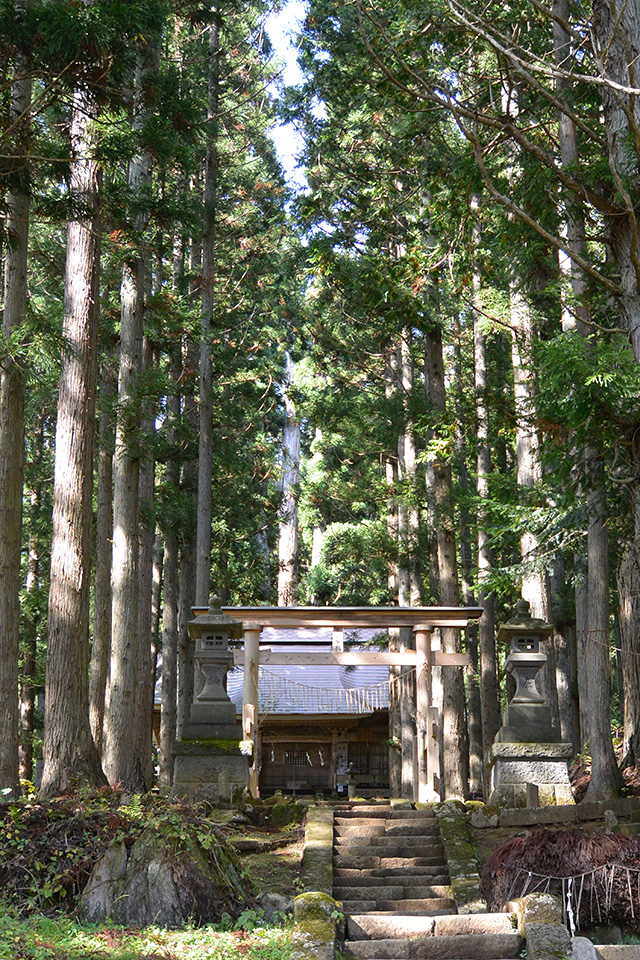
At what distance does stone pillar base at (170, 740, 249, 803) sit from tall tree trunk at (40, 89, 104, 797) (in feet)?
7.04

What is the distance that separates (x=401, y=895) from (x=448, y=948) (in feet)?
8.18

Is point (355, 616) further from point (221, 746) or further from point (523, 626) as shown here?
point (221, 746)

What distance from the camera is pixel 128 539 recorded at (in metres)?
13.1

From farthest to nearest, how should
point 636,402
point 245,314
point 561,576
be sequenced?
point 245,314 < point 561,576 < point 636,402

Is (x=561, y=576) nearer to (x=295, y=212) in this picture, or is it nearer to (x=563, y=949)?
(x=295, y=212)

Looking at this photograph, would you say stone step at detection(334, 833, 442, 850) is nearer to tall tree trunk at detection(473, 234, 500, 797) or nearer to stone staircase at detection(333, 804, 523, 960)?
stone staircase at detection(333, 804, 523, 960)

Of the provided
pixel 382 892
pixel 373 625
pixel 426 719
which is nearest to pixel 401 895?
pixel 382 892

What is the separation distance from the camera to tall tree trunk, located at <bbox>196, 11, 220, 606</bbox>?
17.7 meters

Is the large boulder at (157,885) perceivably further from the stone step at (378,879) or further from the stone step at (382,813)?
the stone step at (382,813)

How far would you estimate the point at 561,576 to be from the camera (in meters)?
21.8

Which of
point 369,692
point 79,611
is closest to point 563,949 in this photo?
point 79,611

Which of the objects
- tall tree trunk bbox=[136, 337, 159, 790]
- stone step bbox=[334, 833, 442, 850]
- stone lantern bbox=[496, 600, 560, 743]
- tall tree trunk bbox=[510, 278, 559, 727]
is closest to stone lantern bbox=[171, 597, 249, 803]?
stone step bbox=[334, 833, 442, 850]

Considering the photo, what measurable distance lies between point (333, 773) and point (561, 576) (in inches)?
317

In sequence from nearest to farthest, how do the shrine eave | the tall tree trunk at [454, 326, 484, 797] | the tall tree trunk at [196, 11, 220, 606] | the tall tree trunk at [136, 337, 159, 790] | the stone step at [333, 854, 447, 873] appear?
the stone step at [333, 854, 447, 873], the shrine eave, the tall tree trunk at [136, 337, 159, 790], the tall tree trunk at [196, 11, 220, 606], the tall tree trunk at [454, 326, 484, 797]
